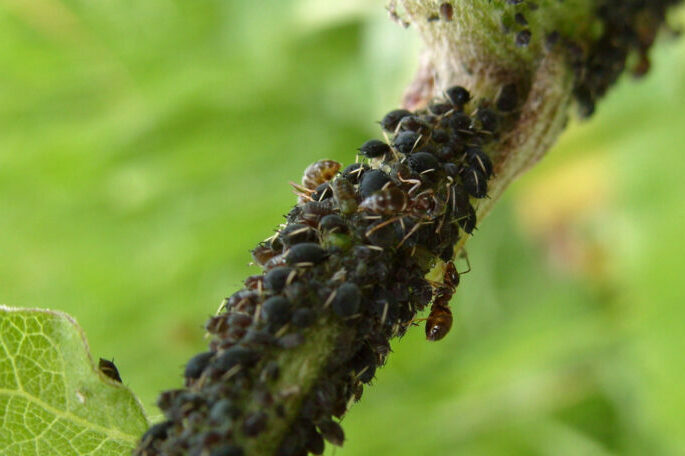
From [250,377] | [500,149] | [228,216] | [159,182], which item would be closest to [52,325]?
[250,377]

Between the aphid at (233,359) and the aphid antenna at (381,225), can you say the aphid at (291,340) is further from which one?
the aphid antenna at (381,225)

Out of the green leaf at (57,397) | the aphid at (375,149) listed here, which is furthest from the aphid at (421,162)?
the green leaf at (57,397)

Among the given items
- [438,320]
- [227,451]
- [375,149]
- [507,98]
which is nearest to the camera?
[227,451]

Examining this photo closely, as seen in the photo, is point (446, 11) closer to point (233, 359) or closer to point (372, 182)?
point (372, 182)

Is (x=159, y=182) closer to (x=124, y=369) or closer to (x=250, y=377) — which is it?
(x=124, y=369)

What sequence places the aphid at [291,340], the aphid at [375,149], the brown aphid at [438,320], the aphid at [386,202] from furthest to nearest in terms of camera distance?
the brown aphid at [438,320]
the aphid at [375,149]
the aphid at [386,202]
the aphid at [291,340]

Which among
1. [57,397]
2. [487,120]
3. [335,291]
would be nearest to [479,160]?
[487,120]
